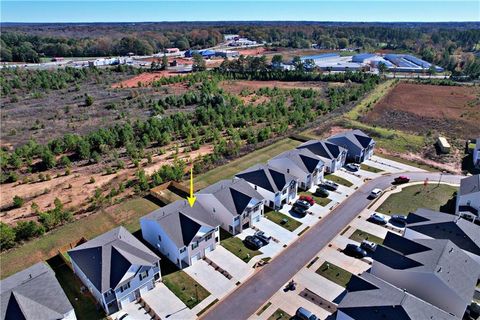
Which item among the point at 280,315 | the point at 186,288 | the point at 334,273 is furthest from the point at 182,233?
the point at 334,273

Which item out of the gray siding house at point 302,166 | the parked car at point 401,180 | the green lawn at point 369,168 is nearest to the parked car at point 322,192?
the gray siding house at point 302,166

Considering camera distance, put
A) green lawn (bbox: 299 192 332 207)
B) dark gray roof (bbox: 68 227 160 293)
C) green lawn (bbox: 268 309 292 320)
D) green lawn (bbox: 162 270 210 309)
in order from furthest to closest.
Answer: green lawn (bbox: 299 192 332 207), green lawn (bbox: 162 270 210 309), dark gray roof (bbox: 68 227 160 293), green lawn (bbox: 268 309 292 320)

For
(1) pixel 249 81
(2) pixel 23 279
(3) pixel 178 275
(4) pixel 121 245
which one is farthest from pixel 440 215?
(1) pixel 249 81

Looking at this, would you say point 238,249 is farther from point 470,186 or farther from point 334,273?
point 470,186

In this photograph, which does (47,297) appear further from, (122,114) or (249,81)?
(249,81)

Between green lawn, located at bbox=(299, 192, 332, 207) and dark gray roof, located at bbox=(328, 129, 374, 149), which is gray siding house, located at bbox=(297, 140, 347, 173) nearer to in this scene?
dark gray roof, located at bbox=(328, 129, 374, 149)

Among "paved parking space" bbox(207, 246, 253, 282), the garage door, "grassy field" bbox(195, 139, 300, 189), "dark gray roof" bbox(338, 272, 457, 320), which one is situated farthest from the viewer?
"grassy field" bbox(195, 139, 300, 189)

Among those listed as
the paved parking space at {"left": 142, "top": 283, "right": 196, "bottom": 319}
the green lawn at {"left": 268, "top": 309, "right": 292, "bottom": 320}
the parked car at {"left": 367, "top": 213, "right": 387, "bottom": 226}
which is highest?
the parked car at {"left": 367, "top": 213, "right": 387, "bottom": 226}

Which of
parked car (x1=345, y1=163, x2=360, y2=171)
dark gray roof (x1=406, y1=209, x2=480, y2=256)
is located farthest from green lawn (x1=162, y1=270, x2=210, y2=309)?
parked car (x1=345, y1=163, x2=360, y2=171)

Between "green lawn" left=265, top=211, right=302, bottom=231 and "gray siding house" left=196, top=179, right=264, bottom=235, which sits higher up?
"gray siding house" left=196, top=179, right=264, bottom=235
